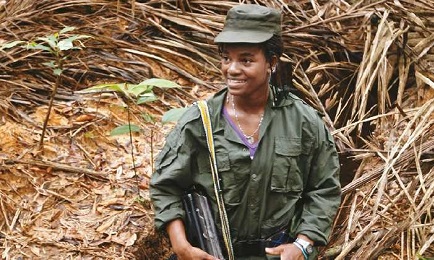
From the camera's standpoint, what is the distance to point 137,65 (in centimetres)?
472

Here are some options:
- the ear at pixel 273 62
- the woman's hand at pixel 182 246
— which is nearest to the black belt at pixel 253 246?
the woman's hand at pixel 182 246

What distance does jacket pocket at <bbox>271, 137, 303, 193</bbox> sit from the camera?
108 inches

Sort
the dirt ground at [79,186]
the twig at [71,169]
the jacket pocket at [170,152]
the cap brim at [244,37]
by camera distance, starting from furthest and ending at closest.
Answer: the twig at [71,169] < the dirt ground at [79,186] < the jacket pocket at [170,152] < the cap brim at [244,37]

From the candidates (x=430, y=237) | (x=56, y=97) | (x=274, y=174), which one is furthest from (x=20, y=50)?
(x=430, y=237)

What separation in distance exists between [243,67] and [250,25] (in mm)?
162

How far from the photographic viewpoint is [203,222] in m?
2.75

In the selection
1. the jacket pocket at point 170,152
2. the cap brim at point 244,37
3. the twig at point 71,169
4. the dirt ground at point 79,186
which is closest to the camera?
the cap brim at point 244,37

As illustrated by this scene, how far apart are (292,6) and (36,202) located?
107 inches

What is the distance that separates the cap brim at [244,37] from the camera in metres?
2.61

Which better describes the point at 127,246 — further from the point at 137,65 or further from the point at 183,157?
the point at 137,65

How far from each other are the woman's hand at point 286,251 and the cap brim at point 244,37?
0.81 metres

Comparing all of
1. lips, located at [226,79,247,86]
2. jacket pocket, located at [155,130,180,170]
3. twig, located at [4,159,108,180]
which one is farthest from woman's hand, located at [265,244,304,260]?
twig, located at [4,159,108,180]

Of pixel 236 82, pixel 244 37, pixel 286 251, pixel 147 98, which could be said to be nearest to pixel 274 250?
pixel 286 251

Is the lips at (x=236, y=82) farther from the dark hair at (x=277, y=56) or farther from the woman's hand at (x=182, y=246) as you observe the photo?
the woman's hand at (x=182, y=246)
